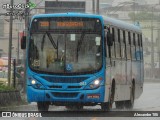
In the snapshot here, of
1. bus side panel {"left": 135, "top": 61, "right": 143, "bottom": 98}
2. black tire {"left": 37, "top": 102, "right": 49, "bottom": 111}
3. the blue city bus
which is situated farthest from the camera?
bus side panel {"left": 135, "top": 61, "right": 143, "bottom": 98}

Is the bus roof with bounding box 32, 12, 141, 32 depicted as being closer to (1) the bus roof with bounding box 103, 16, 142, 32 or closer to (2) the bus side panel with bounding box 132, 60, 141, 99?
(1) the bus roof with bounding box 103, 16, 142, 32

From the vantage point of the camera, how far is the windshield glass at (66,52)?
2162cm

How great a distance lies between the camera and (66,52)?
854 inches

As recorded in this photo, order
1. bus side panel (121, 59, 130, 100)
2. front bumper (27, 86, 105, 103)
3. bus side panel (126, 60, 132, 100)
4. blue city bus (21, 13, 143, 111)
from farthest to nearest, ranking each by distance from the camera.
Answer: bus side panel (126, 60, 132, 100), bus side panel (121, 59, 130, 100), blue city bus (21, 13, 143, 111), front bumper (27, 86, 105, 103)

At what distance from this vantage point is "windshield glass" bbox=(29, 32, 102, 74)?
70.9 feet

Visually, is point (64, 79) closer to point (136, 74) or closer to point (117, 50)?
point (117, 50)

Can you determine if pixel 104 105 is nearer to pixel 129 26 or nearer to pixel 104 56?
pixel 104 56

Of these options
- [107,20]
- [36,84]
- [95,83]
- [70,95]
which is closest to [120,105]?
[107,20]

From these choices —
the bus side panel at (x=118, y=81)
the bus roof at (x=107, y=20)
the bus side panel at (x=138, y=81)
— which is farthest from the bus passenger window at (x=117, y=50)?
the bus side panel at (x=138, y=81)

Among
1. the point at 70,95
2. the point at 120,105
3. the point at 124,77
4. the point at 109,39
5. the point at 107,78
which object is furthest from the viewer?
the point at 120,105

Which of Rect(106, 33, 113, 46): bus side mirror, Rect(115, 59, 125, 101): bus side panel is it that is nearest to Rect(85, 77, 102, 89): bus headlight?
Rect(106, 33, 113, 46): bus side mirror

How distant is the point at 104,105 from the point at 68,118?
2.94 m

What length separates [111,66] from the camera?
22.9 meters

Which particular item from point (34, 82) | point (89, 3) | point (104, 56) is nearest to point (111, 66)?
point (104, 56)
